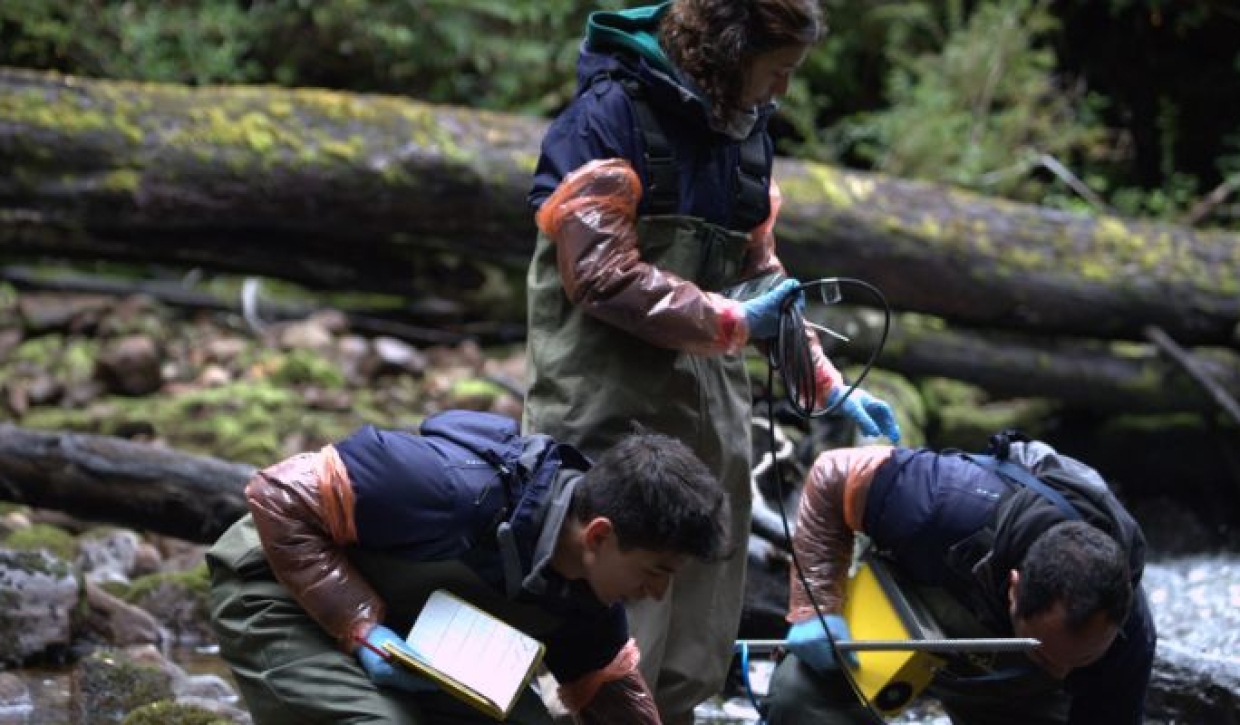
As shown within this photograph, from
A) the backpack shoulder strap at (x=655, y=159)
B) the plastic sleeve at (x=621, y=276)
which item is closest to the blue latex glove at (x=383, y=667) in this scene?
the plastic sleeve at (x=621, y=276)

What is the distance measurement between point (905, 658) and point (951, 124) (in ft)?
22.8

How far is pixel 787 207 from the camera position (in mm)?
7750

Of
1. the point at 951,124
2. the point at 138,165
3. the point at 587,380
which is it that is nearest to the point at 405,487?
the point at 587,380

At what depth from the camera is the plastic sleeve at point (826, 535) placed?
410 centimetres

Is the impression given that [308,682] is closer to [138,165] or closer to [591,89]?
[591,89]

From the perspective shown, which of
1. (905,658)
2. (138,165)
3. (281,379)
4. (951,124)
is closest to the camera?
(905,658)

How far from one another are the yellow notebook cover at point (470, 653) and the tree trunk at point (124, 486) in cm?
254

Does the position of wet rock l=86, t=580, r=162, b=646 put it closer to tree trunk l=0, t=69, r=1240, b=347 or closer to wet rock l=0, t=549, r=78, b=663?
wet rock l=0, t=549, r=78, b=663

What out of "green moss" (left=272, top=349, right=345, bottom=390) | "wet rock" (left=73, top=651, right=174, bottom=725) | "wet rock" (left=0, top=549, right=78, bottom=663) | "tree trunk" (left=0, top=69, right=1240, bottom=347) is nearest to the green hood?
"wet rock" (left=73, top=651, right=174, bottom=725)

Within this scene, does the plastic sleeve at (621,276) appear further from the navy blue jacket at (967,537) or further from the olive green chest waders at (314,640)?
the olive green chest waders at (314,640)

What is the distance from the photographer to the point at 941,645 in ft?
12.1

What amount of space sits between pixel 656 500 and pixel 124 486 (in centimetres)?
322

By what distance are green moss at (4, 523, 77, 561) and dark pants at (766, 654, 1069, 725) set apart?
2.70 metres

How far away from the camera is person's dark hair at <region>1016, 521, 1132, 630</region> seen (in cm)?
345
